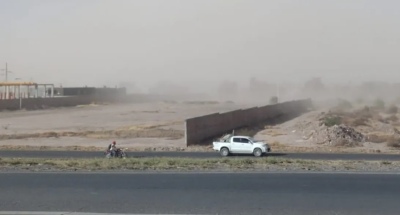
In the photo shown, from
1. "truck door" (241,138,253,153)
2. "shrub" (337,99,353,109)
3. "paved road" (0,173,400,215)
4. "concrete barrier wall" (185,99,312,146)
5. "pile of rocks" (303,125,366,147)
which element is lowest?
"paved road" (0,173,400,215)

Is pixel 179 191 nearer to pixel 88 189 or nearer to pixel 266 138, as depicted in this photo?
pixel 88 189

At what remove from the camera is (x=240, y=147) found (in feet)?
136

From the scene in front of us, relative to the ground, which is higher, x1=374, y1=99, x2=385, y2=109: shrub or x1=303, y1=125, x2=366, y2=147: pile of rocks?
x1=374, y1=99, x2=385, y2=109: shrub

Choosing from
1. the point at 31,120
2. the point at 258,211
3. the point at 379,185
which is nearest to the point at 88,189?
the point at 258,211

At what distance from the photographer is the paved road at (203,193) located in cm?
1341

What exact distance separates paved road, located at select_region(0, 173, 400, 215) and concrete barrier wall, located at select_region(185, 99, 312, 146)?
95.6ft

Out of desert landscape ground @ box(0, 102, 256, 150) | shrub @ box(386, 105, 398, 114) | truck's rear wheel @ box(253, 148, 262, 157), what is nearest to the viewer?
truck's rear wheel @ box(253, 148, 262, 157)

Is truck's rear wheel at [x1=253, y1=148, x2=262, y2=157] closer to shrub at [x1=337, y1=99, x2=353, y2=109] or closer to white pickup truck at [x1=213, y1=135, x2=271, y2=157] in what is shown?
white pickup truck at [x1=213, y1=135, x2=271, y2=157]

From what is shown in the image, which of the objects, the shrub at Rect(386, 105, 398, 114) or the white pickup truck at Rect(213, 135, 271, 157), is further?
the shrub at Rect(386, 105, 398, 114)

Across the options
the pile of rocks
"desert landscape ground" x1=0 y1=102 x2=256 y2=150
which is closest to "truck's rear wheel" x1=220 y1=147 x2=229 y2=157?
"desert landscape ground" x1=0 y1=102 x2=256 y2=150

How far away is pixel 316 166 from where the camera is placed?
80.6ft

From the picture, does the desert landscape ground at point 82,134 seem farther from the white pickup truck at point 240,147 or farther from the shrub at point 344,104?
the shrub at point 344,104

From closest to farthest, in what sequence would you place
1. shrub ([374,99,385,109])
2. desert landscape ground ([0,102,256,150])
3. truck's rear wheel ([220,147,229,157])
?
truck's rear wheel ([220,147,229,157]) < desert landscape ground ([0,102,256,150]) < shrub ([374,99,385,109])

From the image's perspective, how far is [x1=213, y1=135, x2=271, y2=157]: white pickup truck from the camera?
40.8 metres
